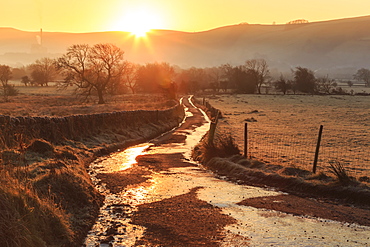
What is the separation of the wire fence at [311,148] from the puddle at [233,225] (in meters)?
4.11

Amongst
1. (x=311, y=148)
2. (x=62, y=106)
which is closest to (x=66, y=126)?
(x=311, y=148)

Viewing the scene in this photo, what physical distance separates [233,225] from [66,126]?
474 inches

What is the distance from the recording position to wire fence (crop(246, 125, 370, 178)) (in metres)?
16.9

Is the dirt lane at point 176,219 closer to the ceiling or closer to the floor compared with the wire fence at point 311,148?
closer to the ceiling

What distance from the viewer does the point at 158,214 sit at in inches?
389

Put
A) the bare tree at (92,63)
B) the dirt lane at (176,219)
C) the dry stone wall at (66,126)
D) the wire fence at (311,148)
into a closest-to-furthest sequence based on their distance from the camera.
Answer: the dirt lane at (176,219), the dry stone wall at (66,126), the wire fence at (311,148), the bare tree at (92,63)

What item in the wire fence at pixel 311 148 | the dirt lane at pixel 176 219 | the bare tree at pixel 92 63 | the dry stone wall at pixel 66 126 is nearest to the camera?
the dirt lane at pixel 176 219

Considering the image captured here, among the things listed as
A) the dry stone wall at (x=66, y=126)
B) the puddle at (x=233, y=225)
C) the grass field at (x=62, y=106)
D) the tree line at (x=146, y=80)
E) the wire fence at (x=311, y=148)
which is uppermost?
the tree line at (x=146, y=80)

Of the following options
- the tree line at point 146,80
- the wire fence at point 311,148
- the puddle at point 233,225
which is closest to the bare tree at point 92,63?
the tree line at point 146,80

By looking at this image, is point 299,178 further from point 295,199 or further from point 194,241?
point 194,241

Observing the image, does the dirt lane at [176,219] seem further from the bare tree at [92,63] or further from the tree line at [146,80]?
the tree line at [146,80]

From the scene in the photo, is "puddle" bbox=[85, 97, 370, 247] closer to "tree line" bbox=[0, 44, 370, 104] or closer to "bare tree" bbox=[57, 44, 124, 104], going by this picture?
"bare tree" bbox=[57, 44, 124, 104]

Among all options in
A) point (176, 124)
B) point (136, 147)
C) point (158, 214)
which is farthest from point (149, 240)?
point (176, 124)

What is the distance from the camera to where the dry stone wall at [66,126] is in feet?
45.5
